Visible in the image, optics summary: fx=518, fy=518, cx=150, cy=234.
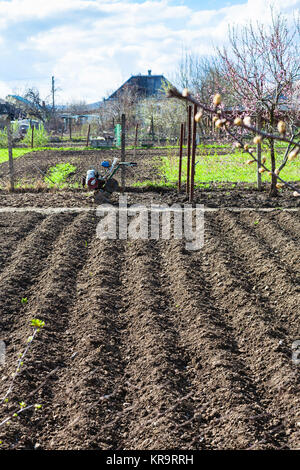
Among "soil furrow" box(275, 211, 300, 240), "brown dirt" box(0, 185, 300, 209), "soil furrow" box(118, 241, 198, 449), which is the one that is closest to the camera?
"soil furrow" box(118, 241, 198, 449)

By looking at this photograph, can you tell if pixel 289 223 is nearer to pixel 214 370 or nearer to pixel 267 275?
pixel 267 275

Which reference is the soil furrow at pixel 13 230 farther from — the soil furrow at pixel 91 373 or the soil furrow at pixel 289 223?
the soil furrow at pixel 289 223

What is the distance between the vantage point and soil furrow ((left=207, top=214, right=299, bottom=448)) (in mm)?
3303

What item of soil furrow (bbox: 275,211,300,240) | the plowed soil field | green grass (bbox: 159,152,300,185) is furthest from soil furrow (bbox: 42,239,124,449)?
green grass (bbox: 159,152,300,185)

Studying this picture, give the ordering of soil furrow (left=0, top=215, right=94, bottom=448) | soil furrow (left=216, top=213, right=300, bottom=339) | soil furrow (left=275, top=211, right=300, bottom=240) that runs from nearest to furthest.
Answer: soil furrow (left=0, top=215, right=94, bottom=448) < soil furrow (left=216, top=213, right=300, bottom=339) < soil furrow (left=275, top=211, right=300, bottom=240)

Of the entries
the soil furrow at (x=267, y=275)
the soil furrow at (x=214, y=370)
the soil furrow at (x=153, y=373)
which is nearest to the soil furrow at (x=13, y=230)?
the soil furrow at (x=153, y=373)

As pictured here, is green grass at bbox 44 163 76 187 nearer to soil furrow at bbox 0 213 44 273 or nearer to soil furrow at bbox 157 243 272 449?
soil furrow at bbox 0 213 44 273

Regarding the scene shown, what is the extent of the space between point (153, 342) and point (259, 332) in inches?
35.4

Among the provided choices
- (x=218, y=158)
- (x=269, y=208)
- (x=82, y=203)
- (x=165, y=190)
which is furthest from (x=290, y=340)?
(x=218, y=158)

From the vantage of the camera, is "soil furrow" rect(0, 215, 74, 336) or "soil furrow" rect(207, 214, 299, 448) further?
"soil furrow" rect(0, 215, 74, 336)

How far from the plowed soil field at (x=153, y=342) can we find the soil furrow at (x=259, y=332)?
1 centimetres

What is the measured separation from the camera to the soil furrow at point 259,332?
330 centimetres

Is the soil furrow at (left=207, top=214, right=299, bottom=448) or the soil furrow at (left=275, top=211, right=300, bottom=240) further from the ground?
the soil furrow at (left=275, top=211, right=300, bottom=240)

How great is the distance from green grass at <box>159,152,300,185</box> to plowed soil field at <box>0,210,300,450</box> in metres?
5.60
